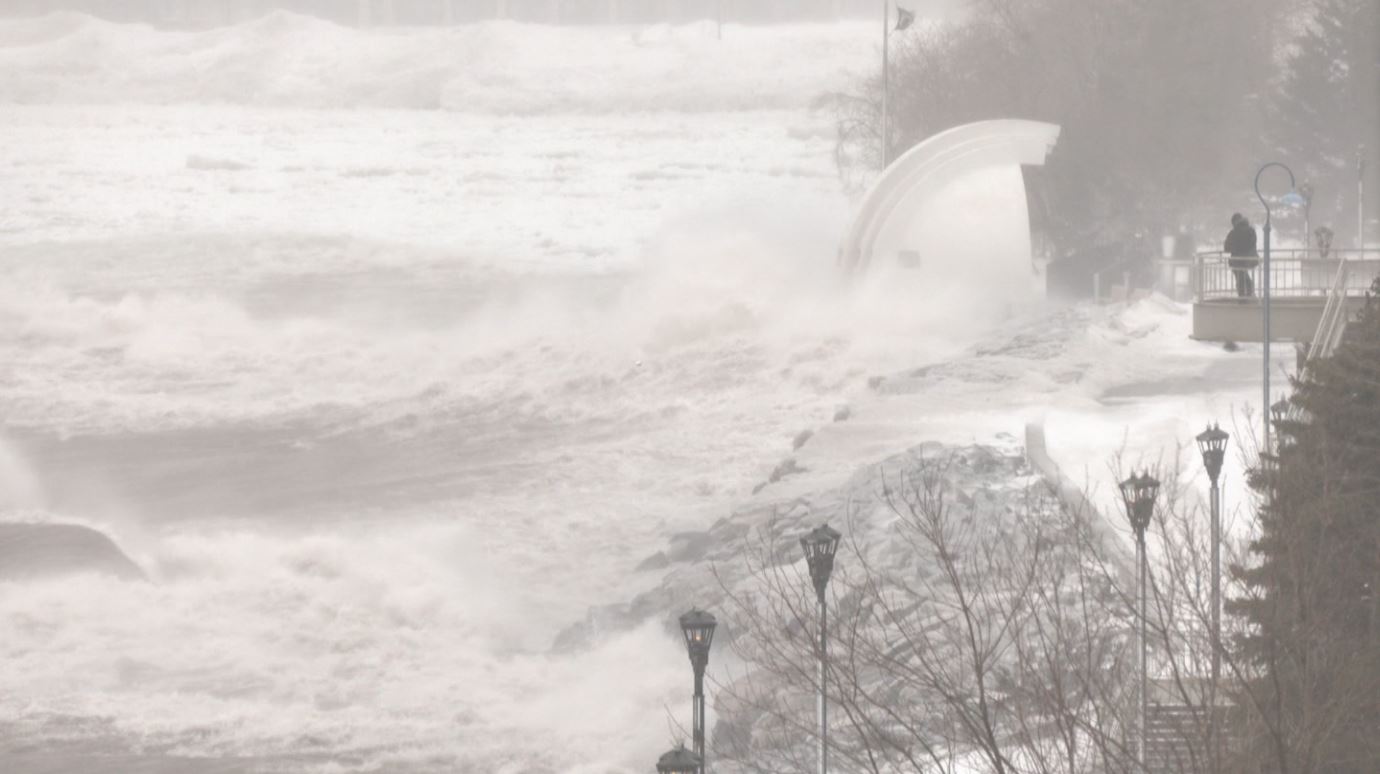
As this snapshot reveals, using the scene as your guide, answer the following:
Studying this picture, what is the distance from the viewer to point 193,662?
1761 cm

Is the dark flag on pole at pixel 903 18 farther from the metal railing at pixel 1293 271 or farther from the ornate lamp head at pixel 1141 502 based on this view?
the ornate lamp head at pixel 1141 502

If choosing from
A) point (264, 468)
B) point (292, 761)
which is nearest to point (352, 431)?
point (264, 468)

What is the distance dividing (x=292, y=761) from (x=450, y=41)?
4394 cm

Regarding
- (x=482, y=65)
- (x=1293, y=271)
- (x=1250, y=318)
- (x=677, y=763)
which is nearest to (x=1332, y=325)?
(x=1250, y=318)

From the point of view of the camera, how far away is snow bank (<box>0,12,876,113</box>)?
51688mm

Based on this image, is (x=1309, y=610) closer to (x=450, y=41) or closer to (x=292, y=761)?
(x=292, y=761)

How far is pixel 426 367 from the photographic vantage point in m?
33.9

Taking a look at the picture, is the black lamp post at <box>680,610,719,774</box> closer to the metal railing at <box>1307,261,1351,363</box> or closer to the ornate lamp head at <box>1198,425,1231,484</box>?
the ornate lamp head at <box>1198,425,1231,484</box>

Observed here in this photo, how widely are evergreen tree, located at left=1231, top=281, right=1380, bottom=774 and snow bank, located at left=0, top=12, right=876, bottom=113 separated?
43.5 metres

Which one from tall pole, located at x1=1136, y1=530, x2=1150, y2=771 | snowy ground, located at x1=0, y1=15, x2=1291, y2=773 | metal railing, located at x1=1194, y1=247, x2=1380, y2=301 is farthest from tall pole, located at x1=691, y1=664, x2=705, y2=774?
metal railing, located at x1=1194, y1=247, x2=1380, y2=301

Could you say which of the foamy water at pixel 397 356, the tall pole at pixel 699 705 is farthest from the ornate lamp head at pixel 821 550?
the foamy water at pixel 397 356

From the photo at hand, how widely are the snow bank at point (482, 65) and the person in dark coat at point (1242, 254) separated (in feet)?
121

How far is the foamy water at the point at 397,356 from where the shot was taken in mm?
16672

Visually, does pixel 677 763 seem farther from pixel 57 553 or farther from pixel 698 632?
pixel 57 553
